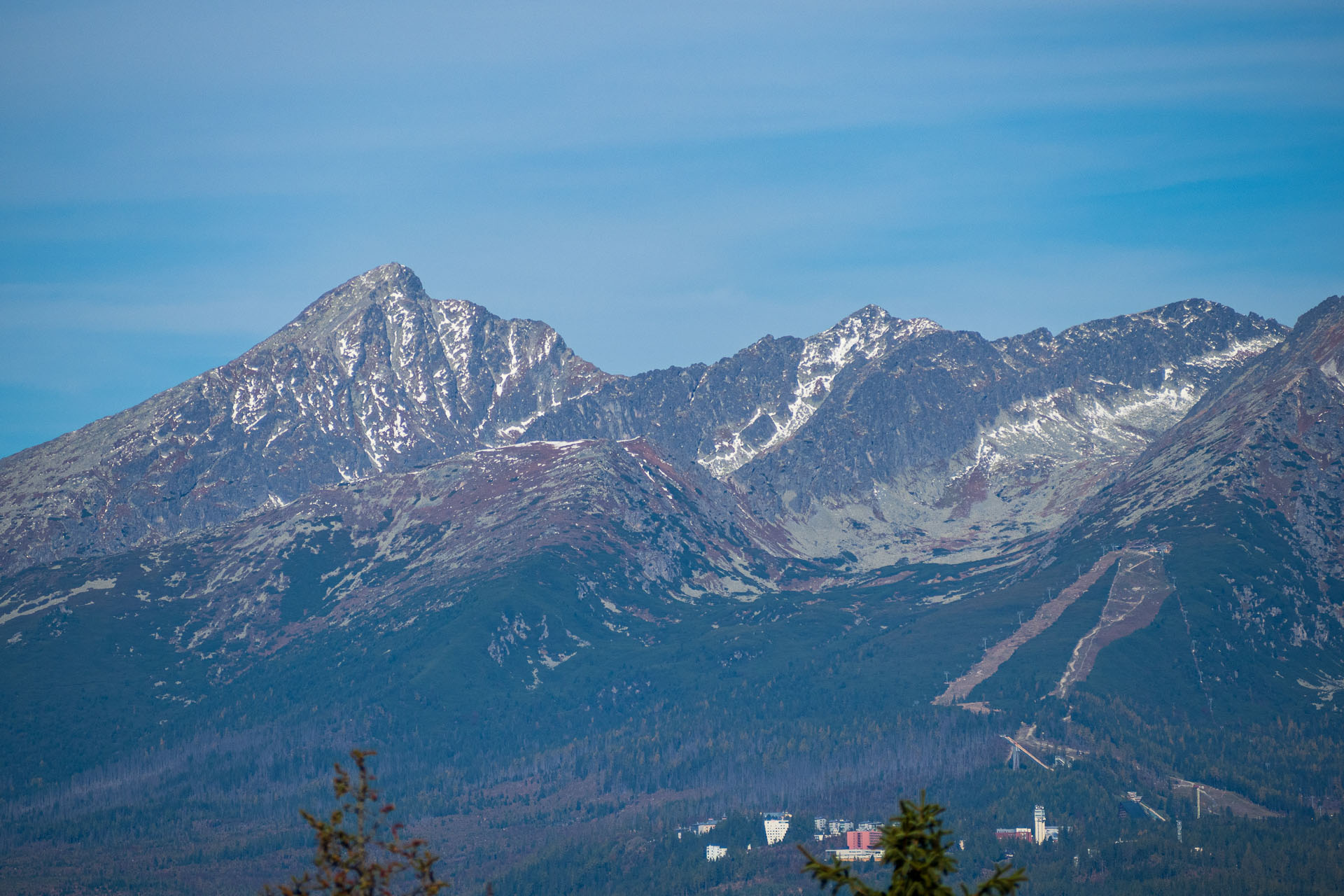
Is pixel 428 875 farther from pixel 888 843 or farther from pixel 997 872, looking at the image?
pixel 997 872

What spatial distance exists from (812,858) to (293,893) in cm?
1902

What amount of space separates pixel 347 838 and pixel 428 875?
11.6 ft

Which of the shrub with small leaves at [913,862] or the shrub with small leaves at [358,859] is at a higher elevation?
the shrub with small leaves at [358,859]

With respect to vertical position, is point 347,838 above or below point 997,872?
above

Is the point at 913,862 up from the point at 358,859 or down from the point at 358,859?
down

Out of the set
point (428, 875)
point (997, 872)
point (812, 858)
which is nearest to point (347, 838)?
point (428, 875)

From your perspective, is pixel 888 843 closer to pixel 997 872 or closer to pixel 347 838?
pixel 997 872

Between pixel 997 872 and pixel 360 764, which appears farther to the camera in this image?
pixel 997 872

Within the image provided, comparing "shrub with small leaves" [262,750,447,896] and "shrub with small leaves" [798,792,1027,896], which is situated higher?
"shrub with small leaves" [262,750,447,896]

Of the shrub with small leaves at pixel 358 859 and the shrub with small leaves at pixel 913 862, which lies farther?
the shrub with small leaves at pixel 913 862

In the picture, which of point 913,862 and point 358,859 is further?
point 913,862

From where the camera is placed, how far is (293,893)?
54062 mm

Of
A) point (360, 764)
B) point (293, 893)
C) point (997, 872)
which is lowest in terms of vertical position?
point (997, 872)

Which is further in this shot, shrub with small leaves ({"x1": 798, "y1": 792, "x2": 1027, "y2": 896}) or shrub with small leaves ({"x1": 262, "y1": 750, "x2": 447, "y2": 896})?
shrub with small leaves ({"x1": 798, "y1": 792, "x2": 1027, "y2": 896})
